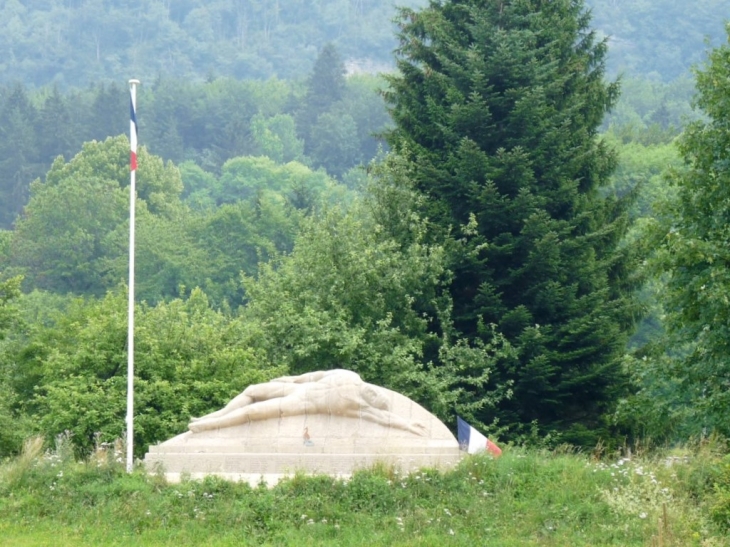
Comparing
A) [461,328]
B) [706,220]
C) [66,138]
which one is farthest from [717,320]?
[66,138]

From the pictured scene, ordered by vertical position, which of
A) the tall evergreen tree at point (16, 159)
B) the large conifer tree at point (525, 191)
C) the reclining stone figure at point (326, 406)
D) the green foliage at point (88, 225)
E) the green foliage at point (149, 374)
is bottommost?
the reclining stone figure at point (326, 406)

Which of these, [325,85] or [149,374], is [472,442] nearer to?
[149,374]

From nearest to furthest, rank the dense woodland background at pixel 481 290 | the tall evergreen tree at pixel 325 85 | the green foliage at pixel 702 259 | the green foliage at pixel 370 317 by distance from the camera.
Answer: the green foliage at pixel 702 259
the dense woodland background at pixel 481 290
the green foliage at pixel 370 317
the tall evergreen tree at pixel 325 85

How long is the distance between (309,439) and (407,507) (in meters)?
2.27

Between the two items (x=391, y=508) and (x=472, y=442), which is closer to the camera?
(x=391, y=508)

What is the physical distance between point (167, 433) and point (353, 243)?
717cm

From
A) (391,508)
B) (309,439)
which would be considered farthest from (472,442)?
(309,439)

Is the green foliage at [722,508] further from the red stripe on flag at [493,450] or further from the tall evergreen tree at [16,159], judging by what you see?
the tall evergreen tree at [16,159]

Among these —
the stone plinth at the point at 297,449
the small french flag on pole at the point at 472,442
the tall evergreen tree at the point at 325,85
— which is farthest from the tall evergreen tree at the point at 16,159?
the small french flag on pole at the point at 472,442

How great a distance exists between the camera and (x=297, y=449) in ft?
73.6

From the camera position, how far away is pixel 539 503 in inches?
824

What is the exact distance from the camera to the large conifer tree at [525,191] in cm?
3319

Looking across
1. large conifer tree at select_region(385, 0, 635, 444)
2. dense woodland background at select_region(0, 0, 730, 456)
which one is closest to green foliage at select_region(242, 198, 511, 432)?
dense woodland background at select_region(0, 0, 730, 456)

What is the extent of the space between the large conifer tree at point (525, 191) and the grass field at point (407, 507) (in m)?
10.6
